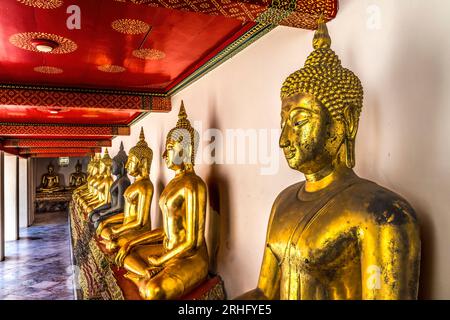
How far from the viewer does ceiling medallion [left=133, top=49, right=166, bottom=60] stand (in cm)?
251

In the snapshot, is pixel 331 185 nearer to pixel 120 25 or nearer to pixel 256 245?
pixel 256 245

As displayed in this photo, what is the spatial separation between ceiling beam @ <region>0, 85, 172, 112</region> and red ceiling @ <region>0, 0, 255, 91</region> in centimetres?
9

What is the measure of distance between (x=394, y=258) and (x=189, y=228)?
1.49 m

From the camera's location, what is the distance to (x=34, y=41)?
7.39 ft

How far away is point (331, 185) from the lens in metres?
1.14

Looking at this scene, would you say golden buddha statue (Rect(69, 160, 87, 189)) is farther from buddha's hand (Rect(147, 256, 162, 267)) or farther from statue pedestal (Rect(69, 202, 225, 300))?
buddha's hand (Rect(147, 256, 162, 267))

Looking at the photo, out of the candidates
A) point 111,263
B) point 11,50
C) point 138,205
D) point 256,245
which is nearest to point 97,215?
point 138,205

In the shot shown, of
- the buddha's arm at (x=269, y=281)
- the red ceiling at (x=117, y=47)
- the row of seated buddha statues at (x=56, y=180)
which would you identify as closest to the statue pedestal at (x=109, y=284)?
the buddha's arm at (x=269, y=281)

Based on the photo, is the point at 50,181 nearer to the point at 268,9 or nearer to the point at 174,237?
the point at 174,237

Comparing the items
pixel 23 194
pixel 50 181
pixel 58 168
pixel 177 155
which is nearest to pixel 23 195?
pixel 23 194

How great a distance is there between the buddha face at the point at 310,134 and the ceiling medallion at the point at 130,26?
121 cm

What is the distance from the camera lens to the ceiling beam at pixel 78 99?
3.36 meters

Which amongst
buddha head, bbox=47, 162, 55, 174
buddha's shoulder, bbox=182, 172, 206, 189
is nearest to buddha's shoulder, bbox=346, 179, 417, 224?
buddha's shoulder, bbox=182, 172, 206, 189
